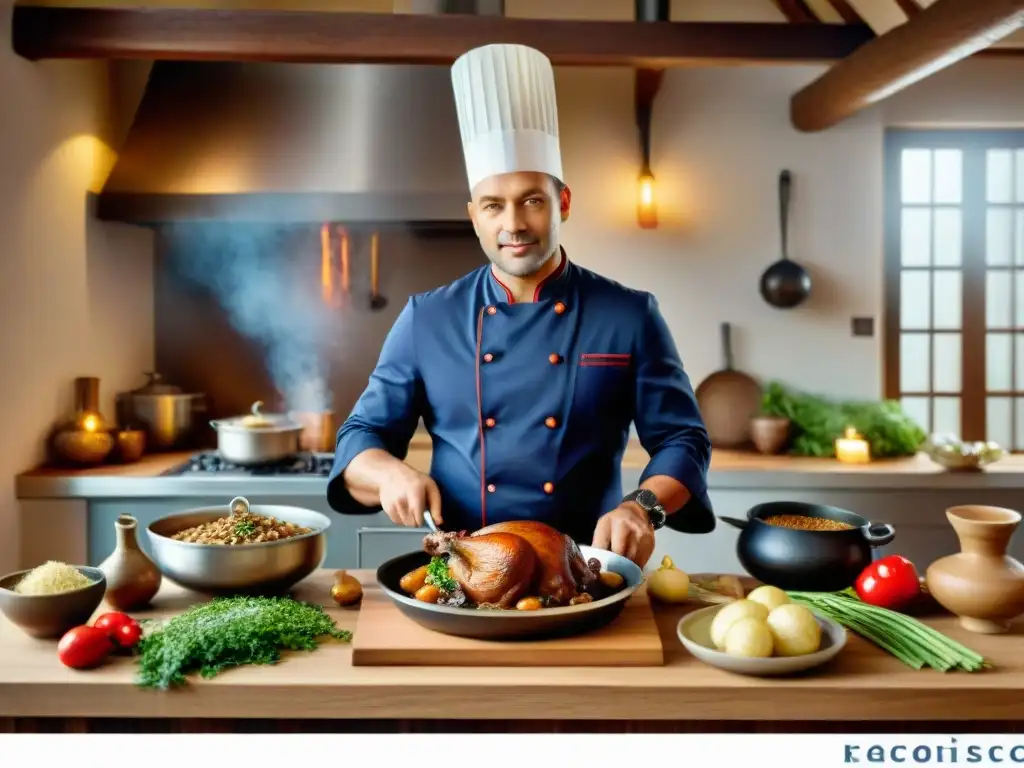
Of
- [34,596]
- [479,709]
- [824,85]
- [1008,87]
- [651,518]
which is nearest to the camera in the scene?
[479,709]

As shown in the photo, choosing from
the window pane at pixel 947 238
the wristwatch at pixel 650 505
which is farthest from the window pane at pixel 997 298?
the wristwatch at pixel 650 505

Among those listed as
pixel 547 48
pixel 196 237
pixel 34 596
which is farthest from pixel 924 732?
pixel 196 237

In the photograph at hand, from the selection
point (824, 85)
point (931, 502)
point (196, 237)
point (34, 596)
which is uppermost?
point (824, 85)

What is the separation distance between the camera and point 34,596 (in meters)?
1.45

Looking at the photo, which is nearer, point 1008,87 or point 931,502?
point 931,502

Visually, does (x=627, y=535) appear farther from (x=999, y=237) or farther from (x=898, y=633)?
(x=999, y=237)

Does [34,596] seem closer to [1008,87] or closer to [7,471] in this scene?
[7,471]

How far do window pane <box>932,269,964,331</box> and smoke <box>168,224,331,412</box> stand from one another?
2.82 m

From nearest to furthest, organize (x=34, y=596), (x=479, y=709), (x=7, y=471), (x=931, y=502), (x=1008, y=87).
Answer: (x=479, y=709)
(x=34, y=596)
(x=7, y=471)
(x=931, y=502)
(x=1008, y=87)

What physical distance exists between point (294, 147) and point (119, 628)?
2.72m

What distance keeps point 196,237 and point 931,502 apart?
3.27 m

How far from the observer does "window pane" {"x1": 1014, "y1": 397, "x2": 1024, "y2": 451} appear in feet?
14.4

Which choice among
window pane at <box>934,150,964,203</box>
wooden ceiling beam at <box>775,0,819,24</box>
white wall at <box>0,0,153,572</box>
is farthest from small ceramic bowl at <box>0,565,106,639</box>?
window pane at <box>934,150,964,203</box>

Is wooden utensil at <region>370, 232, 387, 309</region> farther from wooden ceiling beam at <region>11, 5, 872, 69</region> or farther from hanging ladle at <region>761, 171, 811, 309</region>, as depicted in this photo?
hanging ladle at <region>761, 171, 811, 309</region>
